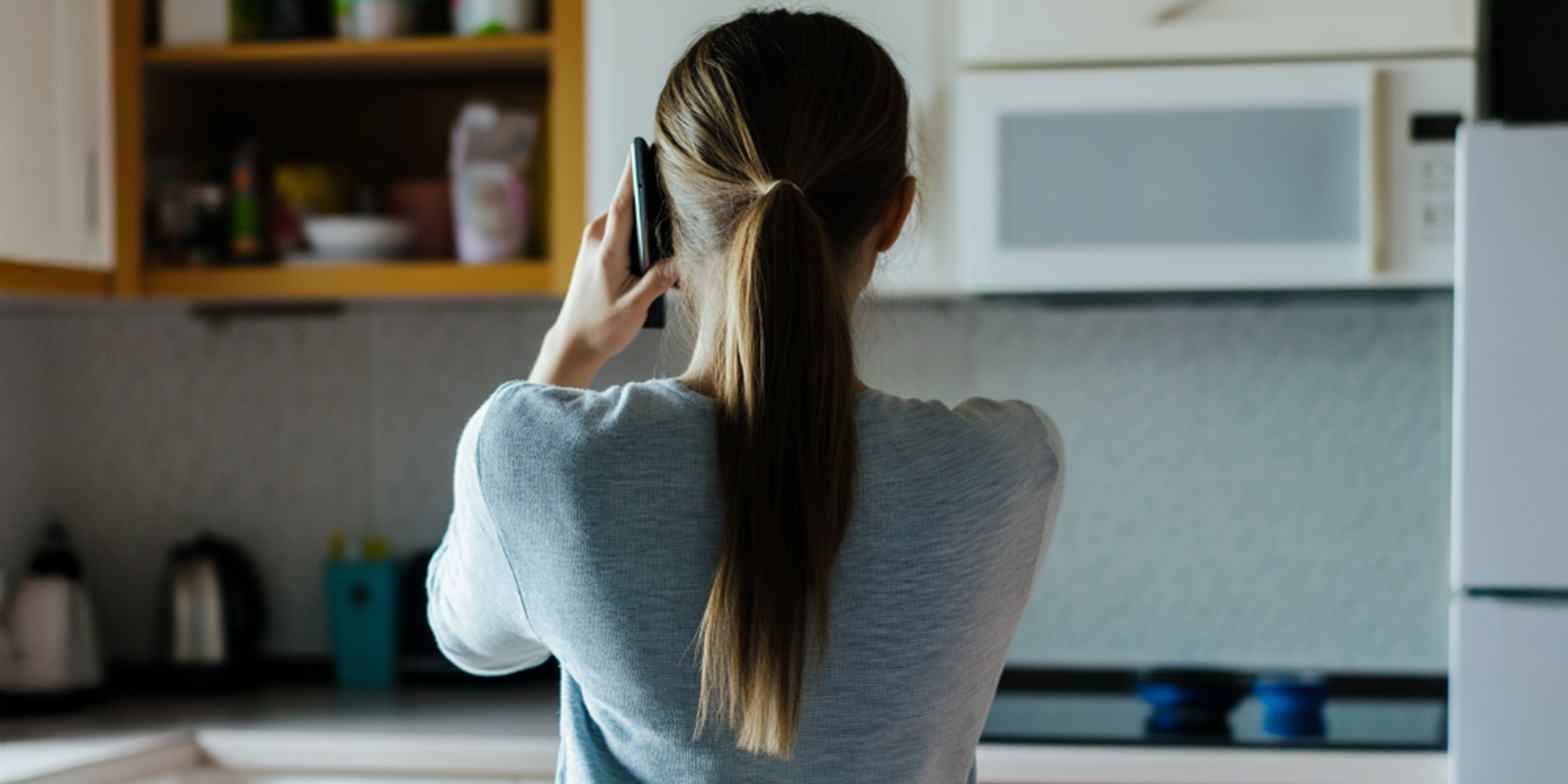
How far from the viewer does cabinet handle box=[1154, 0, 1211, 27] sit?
1667 millimetres

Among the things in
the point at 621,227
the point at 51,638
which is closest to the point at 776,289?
the point at 621,227

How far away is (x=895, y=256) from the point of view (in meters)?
1.72

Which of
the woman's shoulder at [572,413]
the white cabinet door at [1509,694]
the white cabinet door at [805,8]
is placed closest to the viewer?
the woman's shoulder at [572,413]

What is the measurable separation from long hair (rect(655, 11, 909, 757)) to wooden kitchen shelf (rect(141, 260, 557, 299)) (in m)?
1.11

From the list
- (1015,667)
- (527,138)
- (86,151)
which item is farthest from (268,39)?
(1015,667)

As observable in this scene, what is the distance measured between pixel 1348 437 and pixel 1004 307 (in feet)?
1.89

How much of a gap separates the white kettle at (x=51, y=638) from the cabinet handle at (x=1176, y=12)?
1796mm

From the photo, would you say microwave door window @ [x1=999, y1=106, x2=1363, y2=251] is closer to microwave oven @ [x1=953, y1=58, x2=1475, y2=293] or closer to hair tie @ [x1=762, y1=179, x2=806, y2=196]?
microwave oven @ [x1=953, y1=58, x2=1475, y2=293]

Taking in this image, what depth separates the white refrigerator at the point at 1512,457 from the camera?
1476mm

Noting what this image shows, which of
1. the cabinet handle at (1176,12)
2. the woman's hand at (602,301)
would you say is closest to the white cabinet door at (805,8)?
the cabinet handle at (1176,12)

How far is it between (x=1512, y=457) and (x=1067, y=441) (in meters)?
0.69

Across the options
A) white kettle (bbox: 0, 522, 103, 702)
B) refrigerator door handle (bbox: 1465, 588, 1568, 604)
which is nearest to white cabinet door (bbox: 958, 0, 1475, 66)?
refrigerator door handle (bbox: 1465, 588, 1568, 604)

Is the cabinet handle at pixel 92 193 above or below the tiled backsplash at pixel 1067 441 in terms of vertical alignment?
above

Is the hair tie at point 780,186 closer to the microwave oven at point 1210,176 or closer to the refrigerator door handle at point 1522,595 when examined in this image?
the microwave oven at point 1210,176
